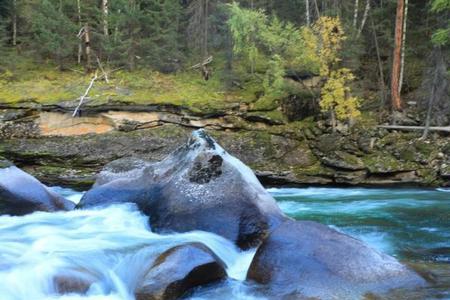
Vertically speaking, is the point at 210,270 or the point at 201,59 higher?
the point at 201,59

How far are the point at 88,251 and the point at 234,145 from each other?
12792 mm

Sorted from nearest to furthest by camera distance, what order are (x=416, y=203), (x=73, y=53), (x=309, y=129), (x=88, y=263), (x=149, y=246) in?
1. (x=88, y=263)
2. (x=149, y=246)
3. (x=416, y=203)
4. (x=309, y=129)
5. (x=73, y=53)

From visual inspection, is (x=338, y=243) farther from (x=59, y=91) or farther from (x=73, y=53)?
(x=73, y=53)

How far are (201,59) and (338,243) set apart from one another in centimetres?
1978

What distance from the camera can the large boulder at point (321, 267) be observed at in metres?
6.82

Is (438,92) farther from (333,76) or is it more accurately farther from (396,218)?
(396,218)

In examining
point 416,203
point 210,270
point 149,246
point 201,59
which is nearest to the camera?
point 210,270

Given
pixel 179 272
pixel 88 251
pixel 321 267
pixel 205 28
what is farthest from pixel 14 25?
pixel 321 267

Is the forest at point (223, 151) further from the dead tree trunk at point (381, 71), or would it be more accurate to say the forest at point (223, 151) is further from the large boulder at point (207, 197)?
the dead tree trunk at point (381, 71)

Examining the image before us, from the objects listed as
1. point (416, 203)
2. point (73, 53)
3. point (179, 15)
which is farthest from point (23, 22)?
point (416, 203)

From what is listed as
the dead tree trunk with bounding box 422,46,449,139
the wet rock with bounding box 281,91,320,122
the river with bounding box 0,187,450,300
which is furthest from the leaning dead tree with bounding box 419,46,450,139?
the river with bounding box 0,187,450,300

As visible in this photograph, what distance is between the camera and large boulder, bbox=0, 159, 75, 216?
35.7 ft

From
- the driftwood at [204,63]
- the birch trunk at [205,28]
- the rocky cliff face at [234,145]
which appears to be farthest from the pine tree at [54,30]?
the birch trunk at [205,28]

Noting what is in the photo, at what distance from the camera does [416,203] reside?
15336 millimetres
